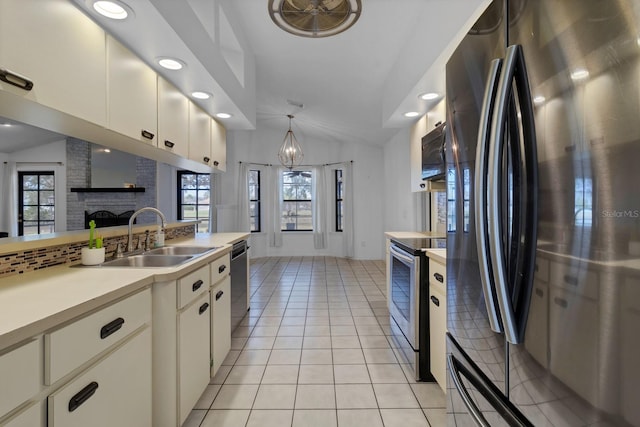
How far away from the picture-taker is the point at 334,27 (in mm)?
2145

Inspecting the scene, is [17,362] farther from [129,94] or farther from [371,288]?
[371,288]

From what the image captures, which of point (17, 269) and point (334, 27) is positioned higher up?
point (334, 27)

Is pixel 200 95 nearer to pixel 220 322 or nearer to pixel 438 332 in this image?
pixel 220 322

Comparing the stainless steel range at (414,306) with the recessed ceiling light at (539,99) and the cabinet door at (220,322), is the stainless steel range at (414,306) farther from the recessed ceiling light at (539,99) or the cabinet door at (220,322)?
the recessed ceiling light at (539,99)

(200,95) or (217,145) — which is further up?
(200,95)

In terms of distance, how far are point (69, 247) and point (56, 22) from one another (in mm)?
1093

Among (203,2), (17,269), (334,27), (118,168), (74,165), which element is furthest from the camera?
(118,168)

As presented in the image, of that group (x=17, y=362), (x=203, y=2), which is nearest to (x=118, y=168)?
(x=203, y=2)

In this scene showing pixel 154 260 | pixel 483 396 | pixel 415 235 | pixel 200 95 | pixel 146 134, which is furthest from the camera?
pixel 415 235

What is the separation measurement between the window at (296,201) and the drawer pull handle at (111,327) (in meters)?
6.37

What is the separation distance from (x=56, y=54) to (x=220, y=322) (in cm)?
173

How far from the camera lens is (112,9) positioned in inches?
57.1

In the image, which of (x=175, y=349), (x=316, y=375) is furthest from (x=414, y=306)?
(x=175, y=349)
